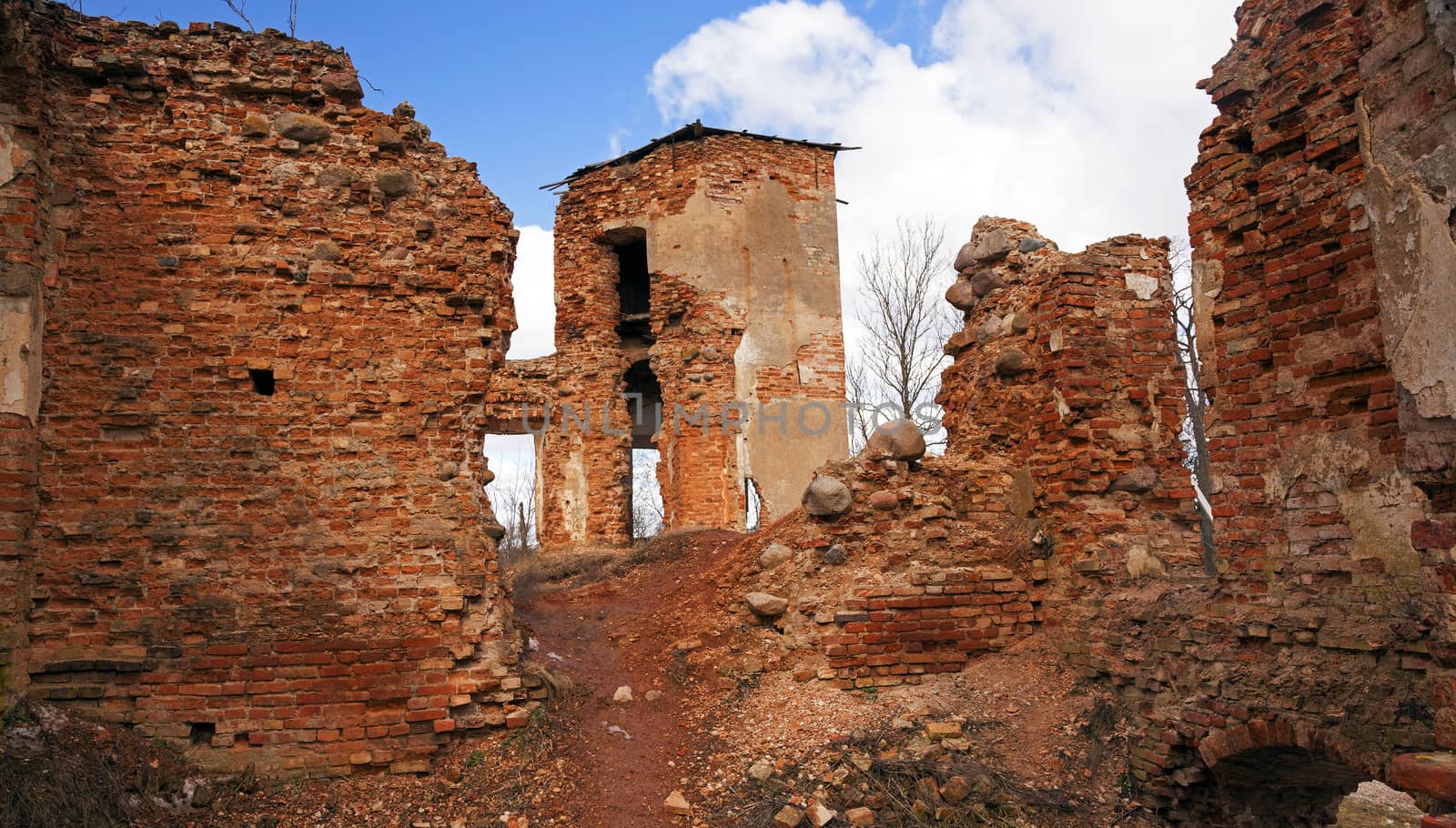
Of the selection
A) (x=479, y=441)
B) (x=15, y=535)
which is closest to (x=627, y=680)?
(x=479, y=441)

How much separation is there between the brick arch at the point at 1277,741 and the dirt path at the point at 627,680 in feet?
9.87

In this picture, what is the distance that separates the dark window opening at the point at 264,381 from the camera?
5.51 metres

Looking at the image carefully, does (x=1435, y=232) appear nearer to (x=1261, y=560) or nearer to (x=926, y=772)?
(x=1261, y=560)

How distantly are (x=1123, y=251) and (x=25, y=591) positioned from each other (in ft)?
25.2

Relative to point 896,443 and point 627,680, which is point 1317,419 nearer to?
point 896,443

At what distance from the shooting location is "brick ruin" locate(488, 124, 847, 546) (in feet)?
49.4

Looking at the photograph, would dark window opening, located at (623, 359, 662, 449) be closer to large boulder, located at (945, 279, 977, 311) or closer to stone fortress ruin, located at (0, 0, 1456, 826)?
large boulder, located at (945, 279, 977, 311)

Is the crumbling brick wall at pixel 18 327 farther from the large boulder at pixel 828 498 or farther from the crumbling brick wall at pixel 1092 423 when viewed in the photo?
the crumbling brick wall at pixel 1092 423

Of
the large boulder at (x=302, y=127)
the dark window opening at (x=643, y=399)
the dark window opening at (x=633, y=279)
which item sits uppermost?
the dark window opening at (x=633, y=279)

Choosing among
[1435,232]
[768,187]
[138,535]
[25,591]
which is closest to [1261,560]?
[1435,232]

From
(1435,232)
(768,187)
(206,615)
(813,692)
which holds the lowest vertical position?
(813,692)

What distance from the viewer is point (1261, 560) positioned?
4688 mm

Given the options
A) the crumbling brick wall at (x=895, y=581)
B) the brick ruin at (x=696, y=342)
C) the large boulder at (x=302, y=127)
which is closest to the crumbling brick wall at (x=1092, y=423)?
the crumbling brick wall at (x=895, y=581)

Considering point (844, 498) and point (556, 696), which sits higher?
point (844, 498)
